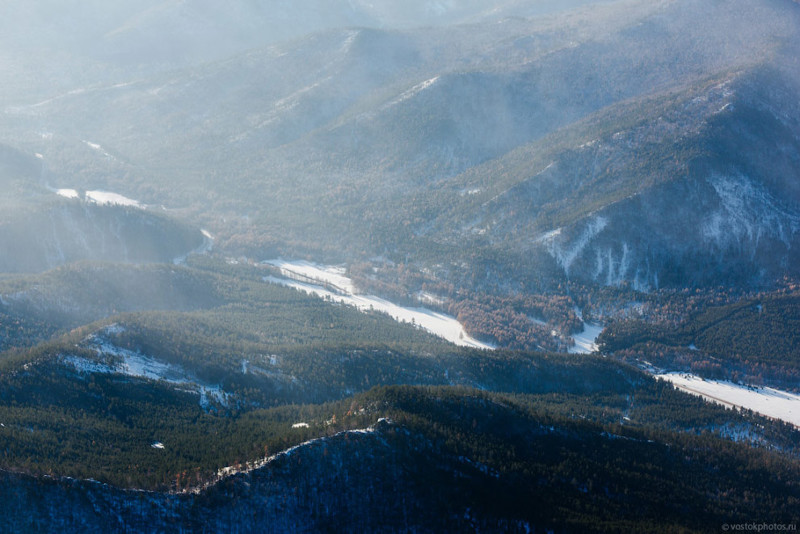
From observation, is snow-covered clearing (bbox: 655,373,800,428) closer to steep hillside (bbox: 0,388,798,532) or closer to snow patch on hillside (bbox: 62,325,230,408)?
steep hillside (bbox: 0,388,798,532)

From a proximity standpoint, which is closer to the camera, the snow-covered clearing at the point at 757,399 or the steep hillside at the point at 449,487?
the steep hillside at the point at 449,487

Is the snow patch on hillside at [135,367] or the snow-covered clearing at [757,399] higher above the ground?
the snow patch on hillside at [135,367]

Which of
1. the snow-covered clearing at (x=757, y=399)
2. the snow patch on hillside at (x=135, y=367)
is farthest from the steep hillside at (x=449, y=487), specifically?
the snow-covered clearing at (x=757, y=399)

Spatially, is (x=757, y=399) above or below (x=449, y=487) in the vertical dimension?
below

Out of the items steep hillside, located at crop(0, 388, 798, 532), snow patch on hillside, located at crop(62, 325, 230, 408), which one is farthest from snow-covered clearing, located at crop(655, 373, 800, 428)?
snow patch on hillside, located at crop(62, 325, 230, 408)

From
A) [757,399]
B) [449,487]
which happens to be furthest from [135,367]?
[757,399]

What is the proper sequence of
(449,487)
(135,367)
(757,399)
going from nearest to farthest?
(449,487)
(135,367)
(757,399)

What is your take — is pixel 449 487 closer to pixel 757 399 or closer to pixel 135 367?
pixel 135 367

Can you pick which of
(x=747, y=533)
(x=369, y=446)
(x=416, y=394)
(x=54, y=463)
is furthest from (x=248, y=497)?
(x=747, y=533)

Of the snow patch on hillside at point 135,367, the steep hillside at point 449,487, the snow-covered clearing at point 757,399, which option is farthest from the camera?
the snow-covered clearing at point 757,399

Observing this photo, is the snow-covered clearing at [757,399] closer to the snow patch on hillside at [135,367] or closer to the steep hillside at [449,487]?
the steep hillside at [449,487]

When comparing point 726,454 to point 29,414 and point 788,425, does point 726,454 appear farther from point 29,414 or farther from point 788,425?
point 29,414

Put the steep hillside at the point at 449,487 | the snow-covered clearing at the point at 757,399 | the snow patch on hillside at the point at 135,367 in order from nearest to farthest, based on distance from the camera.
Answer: the steep hillside at the point at 449,487 → the snow patch on hillside at the point at 135,367 → the snow-covered clearing at the point at 757,399
